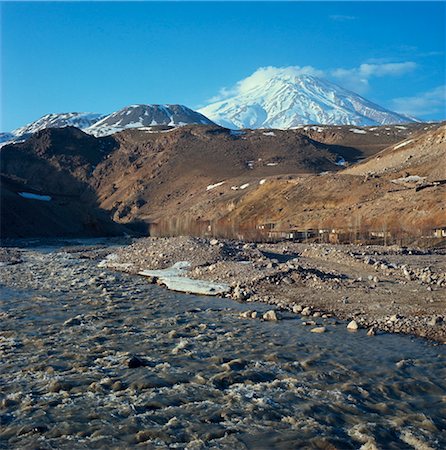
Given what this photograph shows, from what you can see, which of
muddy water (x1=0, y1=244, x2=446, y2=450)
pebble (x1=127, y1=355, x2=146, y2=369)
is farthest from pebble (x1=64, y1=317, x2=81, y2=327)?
pebble (x1=127, y1=355, x2=146, y2=369)

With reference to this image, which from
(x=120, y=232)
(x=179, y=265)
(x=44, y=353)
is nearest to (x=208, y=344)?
(x=44, y=353)

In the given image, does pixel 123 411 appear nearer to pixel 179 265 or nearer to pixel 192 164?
pixel 179 265

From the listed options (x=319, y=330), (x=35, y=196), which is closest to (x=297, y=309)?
(x=319, y=330)

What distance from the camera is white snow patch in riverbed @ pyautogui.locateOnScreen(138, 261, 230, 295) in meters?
18.4

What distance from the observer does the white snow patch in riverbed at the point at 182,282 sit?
60.3ft

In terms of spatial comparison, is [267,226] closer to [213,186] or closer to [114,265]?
[114,265]

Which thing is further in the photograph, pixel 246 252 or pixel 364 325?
pixel 246 252

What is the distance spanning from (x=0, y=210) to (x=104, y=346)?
4857cm

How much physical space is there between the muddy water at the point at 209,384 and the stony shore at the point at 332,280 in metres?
1.28

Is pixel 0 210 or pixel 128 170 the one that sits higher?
pixel 128 170

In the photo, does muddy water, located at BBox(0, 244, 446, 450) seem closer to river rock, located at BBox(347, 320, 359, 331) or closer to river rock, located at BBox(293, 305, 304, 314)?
river rock, located at BBox(347, 320, 359, 331)

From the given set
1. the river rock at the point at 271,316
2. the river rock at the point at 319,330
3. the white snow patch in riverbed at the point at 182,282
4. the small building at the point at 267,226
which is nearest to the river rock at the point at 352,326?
the river rock at the point at 319,330

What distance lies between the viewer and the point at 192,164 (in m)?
122

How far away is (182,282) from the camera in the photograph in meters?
20.2
